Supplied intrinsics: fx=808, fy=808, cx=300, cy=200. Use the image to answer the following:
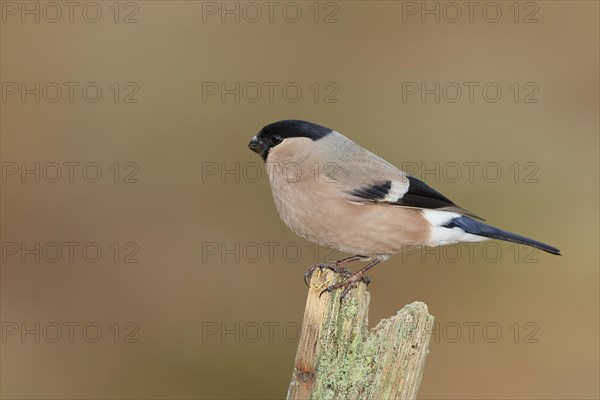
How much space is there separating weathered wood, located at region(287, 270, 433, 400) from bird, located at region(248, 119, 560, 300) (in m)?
1.27

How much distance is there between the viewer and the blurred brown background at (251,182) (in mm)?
8609

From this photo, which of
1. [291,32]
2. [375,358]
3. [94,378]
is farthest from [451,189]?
[375,358]

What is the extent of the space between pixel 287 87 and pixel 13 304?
16.2 ft

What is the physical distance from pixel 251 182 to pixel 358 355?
687 cm

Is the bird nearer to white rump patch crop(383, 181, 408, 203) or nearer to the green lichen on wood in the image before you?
white rump patch crop(383, 181, 408, 203)

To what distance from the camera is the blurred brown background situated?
8609 mm

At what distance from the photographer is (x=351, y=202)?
5.19m

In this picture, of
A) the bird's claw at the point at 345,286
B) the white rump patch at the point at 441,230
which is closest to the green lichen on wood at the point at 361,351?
the bird's claw at the point at 345,286

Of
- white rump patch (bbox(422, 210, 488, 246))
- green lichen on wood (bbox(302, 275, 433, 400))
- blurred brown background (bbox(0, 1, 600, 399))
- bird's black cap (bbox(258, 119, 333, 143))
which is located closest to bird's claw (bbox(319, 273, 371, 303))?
green lichen on wood (bbox(302, 275, 433, 400))

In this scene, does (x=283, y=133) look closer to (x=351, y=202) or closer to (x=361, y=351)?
(x=351, y=202)

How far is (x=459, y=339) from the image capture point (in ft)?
28.9

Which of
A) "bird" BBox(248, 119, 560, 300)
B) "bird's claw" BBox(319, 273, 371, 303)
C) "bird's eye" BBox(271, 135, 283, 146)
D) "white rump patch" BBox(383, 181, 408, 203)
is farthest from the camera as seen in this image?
"bird's eye" BBox(271, 135, 283, 146)

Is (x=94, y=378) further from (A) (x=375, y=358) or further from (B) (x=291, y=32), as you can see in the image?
(B) (x=291, y=32)

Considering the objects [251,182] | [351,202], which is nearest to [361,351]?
[351,202]
